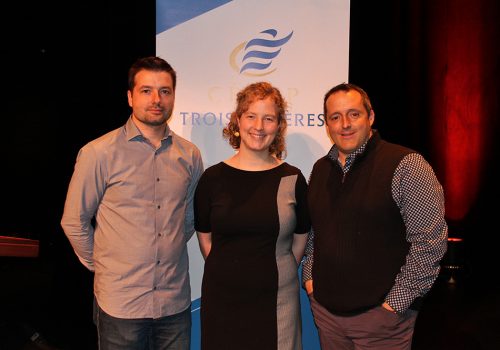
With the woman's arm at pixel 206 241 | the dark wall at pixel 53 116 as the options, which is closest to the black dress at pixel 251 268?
the woman's arm at pixel 206 241

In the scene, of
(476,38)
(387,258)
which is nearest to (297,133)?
(387,258)

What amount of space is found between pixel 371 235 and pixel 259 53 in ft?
4.70

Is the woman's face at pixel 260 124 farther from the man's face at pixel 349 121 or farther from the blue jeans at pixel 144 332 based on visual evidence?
the blue jeans at pixel 144 332

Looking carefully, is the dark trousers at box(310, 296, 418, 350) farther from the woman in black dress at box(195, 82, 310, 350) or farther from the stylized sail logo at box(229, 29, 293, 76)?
the stylized sail logo at box(229, 29, 293, 76)

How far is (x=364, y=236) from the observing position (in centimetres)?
194

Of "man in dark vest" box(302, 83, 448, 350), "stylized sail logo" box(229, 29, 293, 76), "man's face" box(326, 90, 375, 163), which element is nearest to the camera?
"man in dark vest" box(302, 83, 448, 350)

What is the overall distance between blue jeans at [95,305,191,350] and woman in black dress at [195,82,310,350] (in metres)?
0.12

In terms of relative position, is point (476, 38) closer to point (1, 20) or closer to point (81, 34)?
point (81, 34)

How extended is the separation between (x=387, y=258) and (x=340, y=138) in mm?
544

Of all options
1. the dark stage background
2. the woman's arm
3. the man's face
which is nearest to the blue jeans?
the woman's arm

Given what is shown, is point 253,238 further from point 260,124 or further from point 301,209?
point 260,124

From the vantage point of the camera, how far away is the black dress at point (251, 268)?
2076mm

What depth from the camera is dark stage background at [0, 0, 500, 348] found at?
195 inches

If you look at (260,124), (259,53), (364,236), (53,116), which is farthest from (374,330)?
(53,116)
